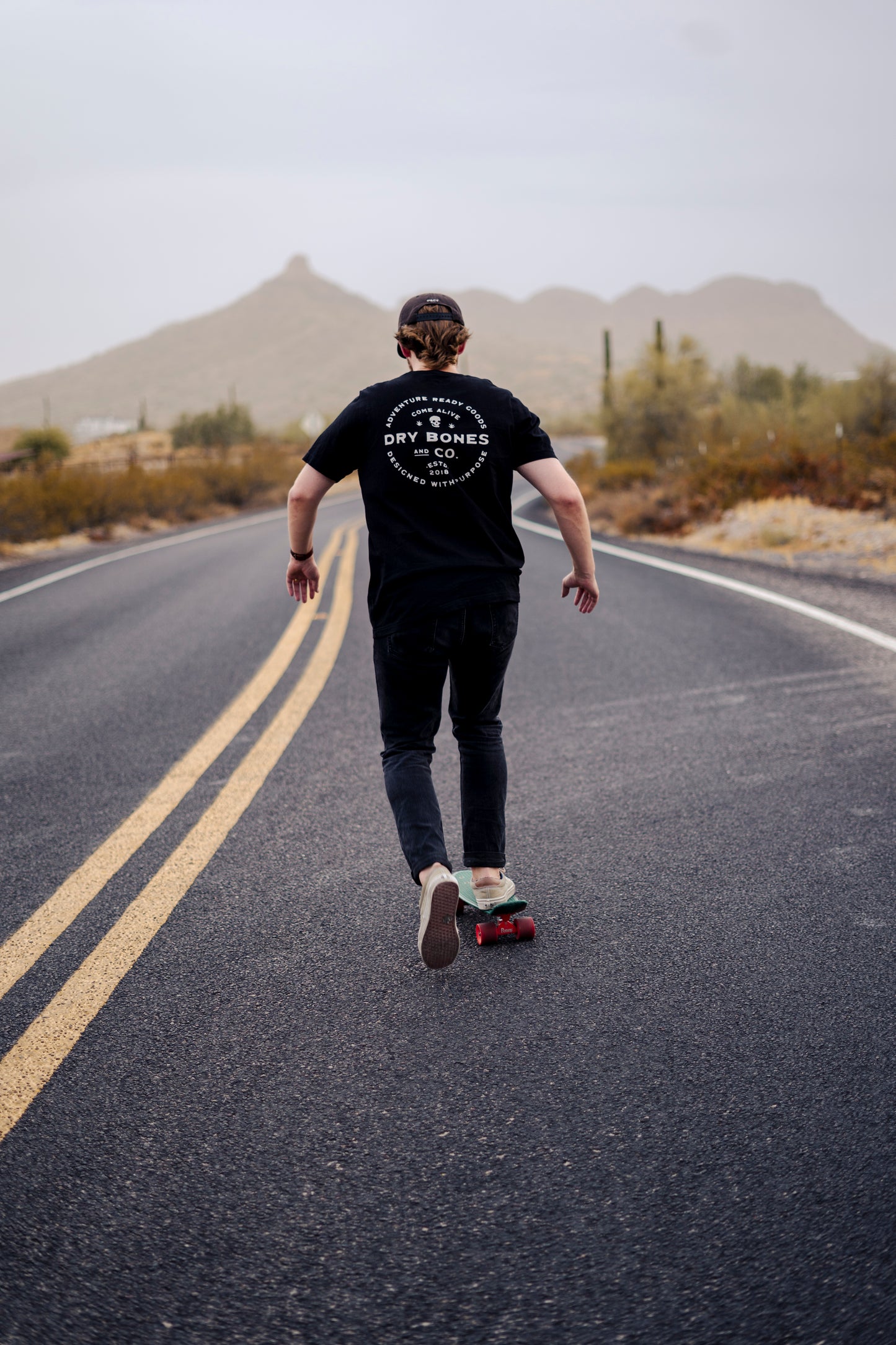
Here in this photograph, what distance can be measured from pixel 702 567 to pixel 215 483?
2601cm

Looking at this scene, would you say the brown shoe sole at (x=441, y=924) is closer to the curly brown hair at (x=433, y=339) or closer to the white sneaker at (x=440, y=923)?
the white sneaker at (x=440, y=923)

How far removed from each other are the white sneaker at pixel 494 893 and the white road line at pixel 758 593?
197 cm

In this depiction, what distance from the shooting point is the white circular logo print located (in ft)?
10.3

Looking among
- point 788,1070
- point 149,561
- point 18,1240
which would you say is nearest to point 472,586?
point 788,1070

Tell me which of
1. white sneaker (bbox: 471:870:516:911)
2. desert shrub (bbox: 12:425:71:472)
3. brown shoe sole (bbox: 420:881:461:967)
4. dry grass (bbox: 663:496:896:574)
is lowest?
white sneaker (bbox: 471:870:516:911)

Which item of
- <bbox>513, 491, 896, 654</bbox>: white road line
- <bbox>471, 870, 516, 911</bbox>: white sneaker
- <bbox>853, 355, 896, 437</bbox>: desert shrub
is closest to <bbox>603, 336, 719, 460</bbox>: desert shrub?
<bbox>853, 355, 896, 437</bbox>: desert shrub

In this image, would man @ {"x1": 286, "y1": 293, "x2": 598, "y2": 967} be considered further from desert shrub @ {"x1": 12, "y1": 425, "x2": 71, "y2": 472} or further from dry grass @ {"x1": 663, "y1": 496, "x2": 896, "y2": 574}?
desert shrub @ {"x1": 12, "y1": 425, "x2": 71, "y2": 472}

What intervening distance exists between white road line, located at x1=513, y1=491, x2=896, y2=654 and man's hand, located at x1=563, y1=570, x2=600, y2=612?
4.26ft

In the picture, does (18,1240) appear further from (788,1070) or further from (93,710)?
(93,710)

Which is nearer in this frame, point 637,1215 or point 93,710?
point 637,1215

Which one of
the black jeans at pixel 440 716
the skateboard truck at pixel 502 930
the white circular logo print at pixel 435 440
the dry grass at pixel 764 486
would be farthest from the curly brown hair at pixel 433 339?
the dry grass at pixel 764 486

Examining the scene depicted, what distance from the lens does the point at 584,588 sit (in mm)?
3562

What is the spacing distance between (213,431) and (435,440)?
7280 centimetres

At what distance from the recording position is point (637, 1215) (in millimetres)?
2055
